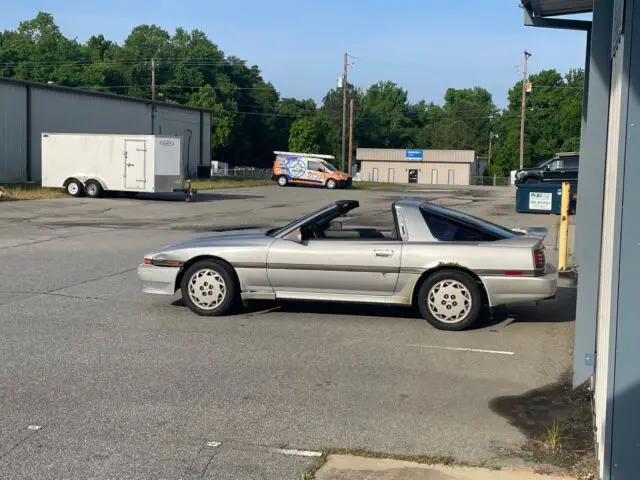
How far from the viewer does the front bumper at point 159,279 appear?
8.55m

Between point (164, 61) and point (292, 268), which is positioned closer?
point (292, 268)

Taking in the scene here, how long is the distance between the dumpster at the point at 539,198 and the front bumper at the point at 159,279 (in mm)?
20276

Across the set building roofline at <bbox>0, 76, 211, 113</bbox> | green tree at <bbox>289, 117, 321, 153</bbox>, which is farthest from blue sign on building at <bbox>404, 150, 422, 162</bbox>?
building roofline at <bbox>0, 76, 211, 113</bbox>

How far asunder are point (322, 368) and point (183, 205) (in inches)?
942

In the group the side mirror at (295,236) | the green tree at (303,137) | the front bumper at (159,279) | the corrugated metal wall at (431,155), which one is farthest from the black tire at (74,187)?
the green tree at (303,137)

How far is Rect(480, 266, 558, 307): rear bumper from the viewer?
7832 mm

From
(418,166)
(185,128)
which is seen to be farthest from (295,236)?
(418,166)

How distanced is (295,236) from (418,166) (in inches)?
3117

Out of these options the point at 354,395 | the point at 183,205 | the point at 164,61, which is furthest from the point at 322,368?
the point at 164,61

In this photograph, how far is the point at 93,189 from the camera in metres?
32.1

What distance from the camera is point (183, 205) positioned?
2983 centimetres

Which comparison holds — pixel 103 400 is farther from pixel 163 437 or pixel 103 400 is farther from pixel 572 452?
pixel 572 452

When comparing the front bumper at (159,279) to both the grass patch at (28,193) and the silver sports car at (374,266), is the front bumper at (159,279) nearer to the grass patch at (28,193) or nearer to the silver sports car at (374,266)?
the silver sports car at (374,266)

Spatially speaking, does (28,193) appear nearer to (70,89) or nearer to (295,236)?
(70,89)
